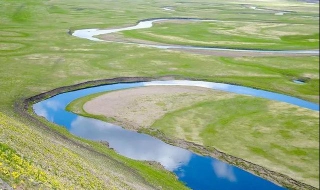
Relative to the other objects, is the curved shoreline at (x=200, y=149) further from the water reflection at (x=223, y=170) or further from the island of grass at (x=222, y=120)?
the water reflection at (x=223, y=170)

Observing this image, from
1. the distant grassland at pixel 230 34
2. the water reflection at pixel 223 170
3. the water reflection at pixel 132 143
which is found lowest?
the distant grassland at pixel 230 34

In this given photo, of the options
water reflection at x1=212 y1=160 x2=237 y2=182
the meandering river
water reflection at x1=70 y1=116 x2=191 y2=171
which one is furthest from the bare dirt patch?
water reflection at x1=212 y1=160 x2=237 y2=182

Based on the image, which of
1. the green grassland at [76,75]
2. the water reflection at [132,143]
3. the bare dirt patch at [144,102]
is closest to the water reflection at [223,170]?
the water reflection at [132,143]

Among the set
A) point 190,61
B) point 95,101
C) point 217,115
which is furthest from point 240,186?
point 190,61

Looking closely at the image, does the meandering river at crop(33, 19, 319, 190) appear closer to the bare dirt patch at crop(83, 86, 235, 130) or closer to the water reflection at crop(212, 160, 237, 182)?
the water reflection at crop(212, 160, 237, 182)

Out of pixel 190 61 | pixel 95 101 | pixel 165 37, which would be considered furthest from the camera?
pixel 165 37

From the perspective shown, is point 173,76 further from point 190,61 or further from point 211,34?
point 211,34

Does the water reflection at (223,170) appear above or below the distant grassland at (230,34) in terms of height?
above
